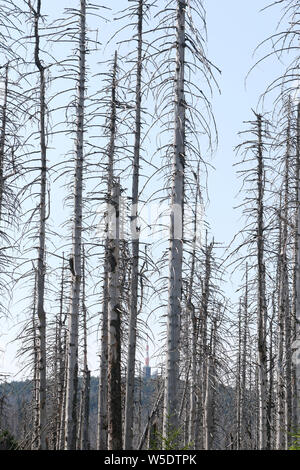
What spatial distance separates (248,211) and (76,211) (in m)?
6.46

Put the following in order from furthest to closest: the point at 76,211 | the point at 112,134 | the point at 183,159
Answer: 1. the point at 112,134
2. the point at 76,211
3. the point at 183,159

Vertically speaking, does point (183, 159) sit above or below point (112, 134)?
below

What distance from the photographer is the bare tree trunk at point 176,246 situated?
31.7 ft

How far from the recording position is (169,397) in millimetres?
9641

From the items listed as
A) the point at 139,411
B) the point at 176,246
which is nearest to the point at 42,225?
the point at 176,246

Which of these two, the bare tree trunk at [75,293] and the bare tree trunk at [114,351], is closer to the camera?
the bare tree trunk at [114,351]

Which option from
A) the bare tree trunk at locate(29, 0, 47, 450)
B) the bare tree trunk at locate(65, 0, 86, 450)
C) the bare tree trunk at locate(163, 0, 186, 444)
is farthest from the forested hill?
the bare tree trunk at locate(29, 0, 47, 450)

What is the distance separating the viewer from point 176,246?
10.1m

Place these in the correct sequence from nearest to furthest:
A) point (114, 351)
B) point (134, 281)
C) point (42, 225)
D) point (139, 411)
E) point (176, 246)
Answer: point (176, 246) → point (114, 351) → point (42, 225) → point (134, 281) → point (139, 411)

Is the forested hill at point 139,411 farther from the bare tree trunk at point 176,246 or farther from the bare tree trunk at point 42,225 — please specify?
the bare tree trunk at point 42,225

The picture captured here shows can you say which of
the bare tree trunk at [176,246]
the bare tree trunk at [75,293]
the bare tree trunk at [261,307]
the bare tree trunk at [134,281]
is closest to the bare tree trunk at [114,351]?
the bare tree trunk at [176,246]

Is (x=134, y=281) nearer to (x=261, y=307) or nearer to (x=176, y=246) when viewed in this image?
(x=261, y=307)
